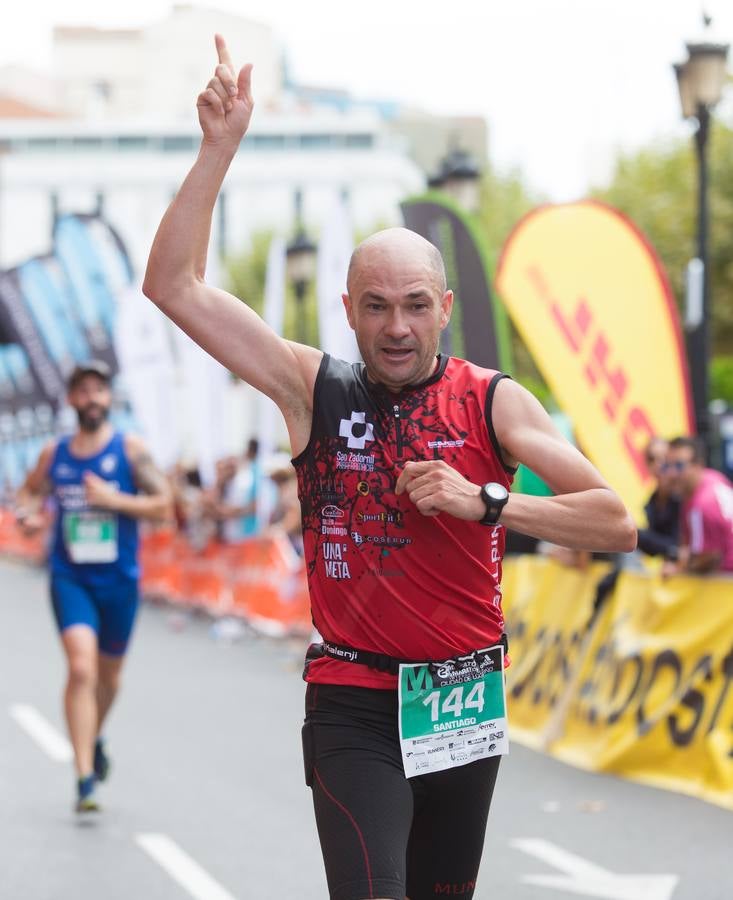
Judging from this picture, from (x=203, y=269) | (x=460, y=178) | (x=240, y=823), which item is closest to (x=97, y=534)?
(x=240, y=823)

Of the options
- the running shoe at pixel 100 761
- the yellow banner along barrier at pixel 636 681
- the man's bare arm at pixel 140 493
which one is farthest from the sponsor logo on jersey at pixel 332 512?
the yellow banner along barrier at pixel 636 681

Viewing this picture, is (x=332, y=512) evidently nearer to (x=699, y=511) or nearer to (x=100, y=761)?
(x=100, y=761)

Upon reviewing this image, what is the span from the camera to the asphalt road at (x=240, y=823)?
640 cm

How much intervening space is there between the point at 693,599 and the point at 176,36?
10117 centimetres

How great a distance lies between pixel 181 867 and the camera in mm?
6660

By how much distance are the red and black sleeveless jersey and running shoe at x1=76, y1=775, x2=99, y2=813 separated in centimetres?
→ 420

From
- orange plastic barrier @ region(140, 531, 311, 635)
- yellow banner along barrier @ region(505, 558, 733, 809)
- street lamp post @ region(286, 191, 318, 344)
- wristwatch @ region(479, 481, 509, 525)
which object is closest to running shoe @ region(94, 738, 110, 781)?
yellow banner along barrier @ region(505, 558, 733, 809)

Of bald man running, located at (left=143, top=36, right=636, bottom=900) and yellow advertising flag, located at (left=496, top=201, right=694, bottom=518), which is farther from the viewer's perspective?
yellow advertising flag, located at (left=496, top=201, right=694, bottom=518)

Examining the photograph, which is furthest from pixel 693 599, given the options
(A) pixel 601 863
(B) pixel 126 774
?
(B) pixel 126 774

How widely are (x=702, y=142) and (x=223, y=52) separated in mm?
9181

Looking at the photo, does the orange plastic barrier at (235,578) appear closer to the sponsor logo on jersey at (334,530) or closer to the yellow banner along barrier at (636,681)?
the yellow banner along barrier at (636,681)

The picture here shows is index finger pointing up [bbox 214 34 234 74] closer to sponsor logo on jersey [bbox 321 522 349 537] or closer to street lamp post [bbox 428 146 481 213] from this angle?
sponsor logo on jersey [bbox 321 522 349 537]

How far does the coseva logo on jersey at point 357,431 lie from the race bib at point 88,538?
15.0ft

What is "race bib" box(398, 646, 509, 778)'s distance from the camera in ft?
11.9
